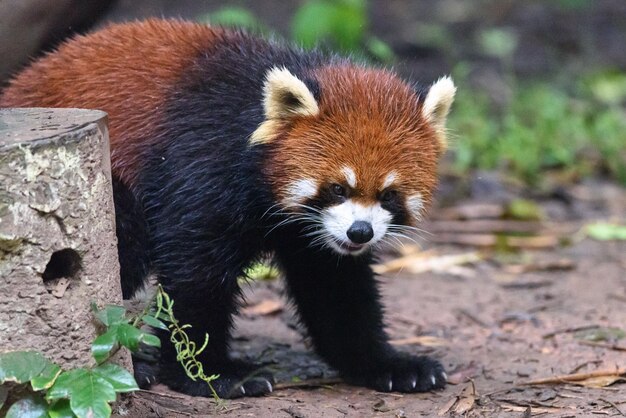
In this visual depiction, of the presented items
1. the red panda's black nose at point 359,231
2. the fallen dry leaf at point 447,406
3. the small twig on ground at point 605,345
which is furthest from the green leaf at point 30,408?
the small twig on ground at point 605,345

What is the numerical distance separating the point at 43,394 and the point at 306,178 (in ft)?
4.57

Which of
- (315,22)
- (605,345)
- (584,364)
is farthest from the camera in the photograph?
(315,22)

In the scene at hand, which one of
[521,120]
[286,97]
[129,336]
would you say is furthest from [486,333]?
[521,120]

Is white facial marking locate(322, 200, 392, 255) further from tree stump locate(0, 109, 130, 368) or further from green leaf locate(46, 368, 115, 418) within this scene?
green leaf locate(46, 368, 115, 418)

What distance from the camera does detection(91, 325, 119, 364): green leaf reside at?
3.32 meters

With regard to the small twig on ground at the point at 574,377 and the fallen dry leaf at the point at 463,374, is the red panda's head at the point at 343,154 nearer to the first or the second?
the fallen dry leaf at the point at 463,374

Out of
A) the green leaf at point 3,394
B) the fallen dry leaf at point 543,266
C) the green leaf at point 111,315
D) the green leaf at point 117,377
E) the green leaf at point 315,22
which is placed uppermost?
the green leaf at point 315,22

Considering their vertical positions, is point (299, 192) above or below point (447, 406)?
above

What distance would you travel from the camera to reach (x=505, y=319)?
5.64m

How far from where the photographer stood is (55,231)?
321 cm

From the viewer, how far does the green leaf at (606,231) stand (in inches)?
283

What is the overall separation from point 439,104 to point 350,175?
0.65m

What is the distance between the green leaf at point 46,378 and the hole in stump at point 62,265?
327 millimetres

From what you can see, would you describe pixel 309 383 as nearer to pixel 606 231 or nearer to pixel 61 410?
pixel 61 410
